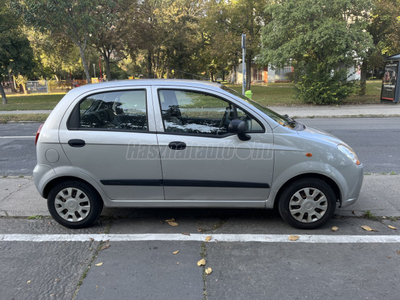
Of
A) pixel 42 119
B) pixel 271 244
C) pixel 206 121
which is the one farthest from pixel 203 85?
pixel 42 119

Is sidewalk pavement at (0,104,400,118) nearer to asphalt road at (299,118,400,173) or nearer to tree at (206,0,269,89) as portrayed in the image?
asphalt road at (299,118,400,173)

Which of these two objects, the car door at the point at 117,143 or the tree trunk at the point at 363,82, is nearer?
the car door at the point at 117,143

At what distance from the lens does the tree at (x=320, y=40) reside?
15.4 meters

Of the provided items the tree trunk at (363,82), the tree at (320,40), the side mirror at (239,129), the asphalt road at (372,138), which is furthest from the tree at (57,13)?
the tree trunk at (363,82)

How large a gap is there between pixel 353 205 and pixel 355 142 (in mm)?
4695

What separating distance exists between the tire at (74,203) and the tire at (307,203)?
2.20 metres

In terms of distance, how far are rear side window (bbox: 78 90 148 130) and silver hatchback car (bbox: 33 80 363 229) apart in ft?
0.04

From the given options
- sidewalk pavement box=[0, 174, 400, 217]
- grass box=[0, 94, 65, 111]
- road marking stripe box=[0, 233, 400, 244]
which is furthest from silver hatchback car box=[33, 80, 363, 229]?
grass box=[0, 94, 65, 111]

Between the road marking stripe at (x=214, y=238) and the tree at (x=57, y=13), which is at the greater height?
the tree at (x=57, y=13)

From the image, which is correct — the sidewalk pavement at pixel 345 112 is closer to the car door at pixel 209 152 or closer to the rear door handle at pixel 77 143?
the car door at pixel 209 152

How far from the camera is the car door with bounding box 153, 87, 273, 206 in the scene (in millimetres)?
3586

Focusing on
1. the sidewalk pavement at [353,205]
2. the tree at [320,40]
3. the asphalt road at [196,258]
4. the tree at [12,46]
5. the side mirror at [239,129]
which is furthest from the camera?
the tree at [12,46]

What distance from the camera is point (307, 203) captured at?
3674 mm

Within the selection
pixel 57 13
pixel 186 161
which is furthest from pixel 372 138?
pixel 57 13
